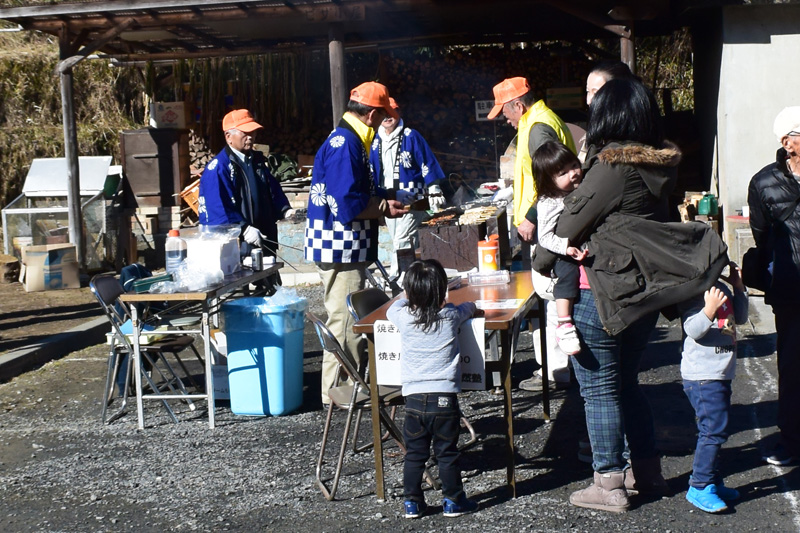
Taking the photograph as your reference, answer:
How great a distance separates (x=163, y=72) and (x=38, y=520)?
1288cm

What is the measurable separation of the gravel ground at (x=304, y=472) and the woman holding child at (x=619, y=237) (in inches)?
26.3

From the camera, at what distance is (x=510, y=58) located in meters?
15.1

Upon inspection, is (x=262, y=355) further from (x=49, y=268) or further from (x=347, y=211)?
(x=49, y=268)

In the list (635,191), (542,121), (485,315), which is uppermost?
(542,121)

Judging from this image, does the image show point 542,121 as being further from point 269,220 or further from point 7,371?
point 7,371

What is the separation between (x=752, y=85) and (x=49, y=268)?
28.9 ft

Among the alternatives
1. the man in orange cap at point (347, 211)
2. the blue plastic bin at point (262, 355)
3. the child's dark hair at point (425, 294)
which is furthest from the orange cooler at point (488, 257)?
the child's dark hair at point (425, 294)

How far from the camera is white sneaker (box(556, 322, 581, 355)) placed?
12.7 feet

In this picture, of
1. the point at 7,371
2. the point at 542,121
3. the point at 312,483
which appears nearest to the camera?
the point at 312,483

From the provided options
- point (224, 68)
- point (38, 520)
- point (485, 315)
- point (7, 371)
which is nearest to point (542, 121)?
point (485, 315)

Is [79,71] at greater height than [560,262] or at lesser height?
greater

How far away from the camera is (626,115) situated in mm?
3781

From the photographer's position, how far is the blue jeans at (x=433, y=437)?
414 cm

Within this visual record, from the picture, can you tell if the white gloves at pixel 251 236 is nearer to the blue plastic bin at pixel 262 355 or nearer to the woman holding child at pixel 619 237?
the blue plastic bin at pixel 262 355
